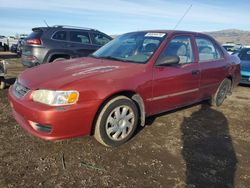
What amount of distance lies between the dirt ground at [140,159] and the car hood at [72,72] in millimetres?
934

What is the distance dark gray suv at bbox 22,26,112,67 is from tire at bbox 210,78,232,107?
502 cm

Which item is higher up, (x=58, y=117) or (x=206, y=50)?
(x=206, y=50)

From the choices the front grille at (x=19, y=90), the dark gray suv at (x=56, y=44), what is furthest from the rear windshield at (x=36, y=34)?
the front grille at (x=19, y=90)

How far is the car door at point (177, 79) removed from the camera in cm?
448

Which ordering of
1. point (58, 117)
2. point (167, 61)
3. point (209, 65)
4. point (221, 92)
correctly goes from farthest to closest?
1. point (221, 92)
2. point (209, 65)
3. point (167, 61)
4. point (58, 117)

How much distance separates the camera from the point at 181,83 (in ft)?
15.9

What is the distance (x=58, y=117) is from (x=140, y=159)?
1234 mm

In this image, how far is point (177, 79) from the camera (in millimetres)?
4742

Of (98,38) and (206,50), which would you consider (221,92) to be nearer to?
(206,50)

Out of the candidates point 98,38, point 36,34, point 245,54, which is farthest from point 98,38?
point 245,54

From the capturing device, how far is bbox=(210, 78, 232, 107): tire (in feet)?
20.6

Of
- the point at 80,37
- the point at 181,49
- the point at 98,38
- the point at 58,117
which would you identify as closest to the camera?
the point at 58,117

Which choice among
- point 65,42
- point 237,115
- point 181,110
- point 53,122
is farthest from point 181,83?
A: point 65,42

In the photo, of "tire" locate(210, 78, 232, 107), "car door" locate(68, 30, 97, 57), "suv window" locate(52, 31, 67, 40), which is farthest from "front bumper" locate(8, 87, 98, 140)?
"car door" locate(68, 30, 97, 57)
